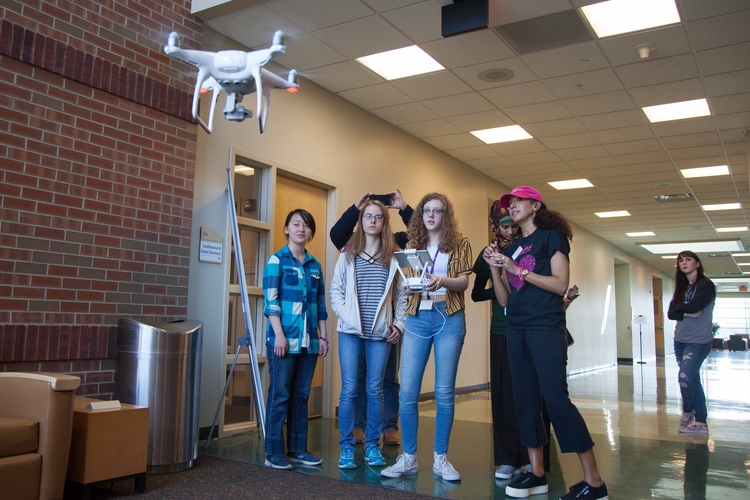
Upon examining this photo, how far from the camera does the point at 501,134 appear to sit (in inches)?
290

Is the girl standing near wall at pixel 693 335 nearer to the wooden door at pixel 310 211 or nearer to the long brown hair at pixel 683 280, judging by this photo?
the long brown hair at pixel 683 280

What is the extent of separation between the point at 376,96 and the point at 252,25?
1.71 m

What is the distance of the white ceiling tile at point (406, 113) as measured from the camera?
6383 mm

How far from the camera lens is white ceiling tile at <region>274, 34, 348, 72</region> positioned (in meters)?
A: 4.93

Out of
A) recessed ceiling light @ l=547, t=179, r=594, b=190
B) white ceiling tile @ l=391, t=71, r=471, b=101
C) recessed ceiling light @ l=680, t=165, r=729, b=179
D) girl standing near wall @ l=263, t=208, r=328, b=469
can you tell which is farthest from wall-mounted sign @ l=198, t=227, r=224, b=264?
recessed ceiling light @ l=680, t=165, r=729, b=179

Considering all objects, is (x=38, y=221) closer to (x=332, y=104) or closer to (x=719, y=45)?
(x=332, y=104)

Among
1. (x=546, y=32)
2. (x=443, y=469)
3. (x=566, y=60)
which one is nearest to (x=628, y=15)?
(x=546, y=32)

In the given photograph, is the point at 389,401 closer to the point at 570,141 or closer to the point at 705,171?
the point at 570,141

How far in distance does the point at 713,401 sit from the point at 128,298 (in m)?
7.05

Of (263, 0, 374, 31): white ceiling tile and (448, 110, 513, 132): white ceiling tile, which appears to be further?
(448, 110, 513, 132): white ceiling tile

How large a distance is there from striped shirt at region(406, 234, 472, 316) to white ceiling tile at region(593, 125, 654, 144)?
444cm

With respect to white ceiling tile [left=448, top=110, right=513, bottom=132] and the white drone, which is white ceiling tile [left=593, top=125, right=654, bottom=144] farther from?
the white drone

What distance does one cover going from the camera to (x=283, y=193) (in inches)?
211

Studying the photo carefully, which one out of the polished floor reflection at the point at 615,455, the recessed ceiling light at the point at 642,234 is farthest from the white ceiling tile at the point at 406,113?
the recessed ceiling light at the point at 642,234
